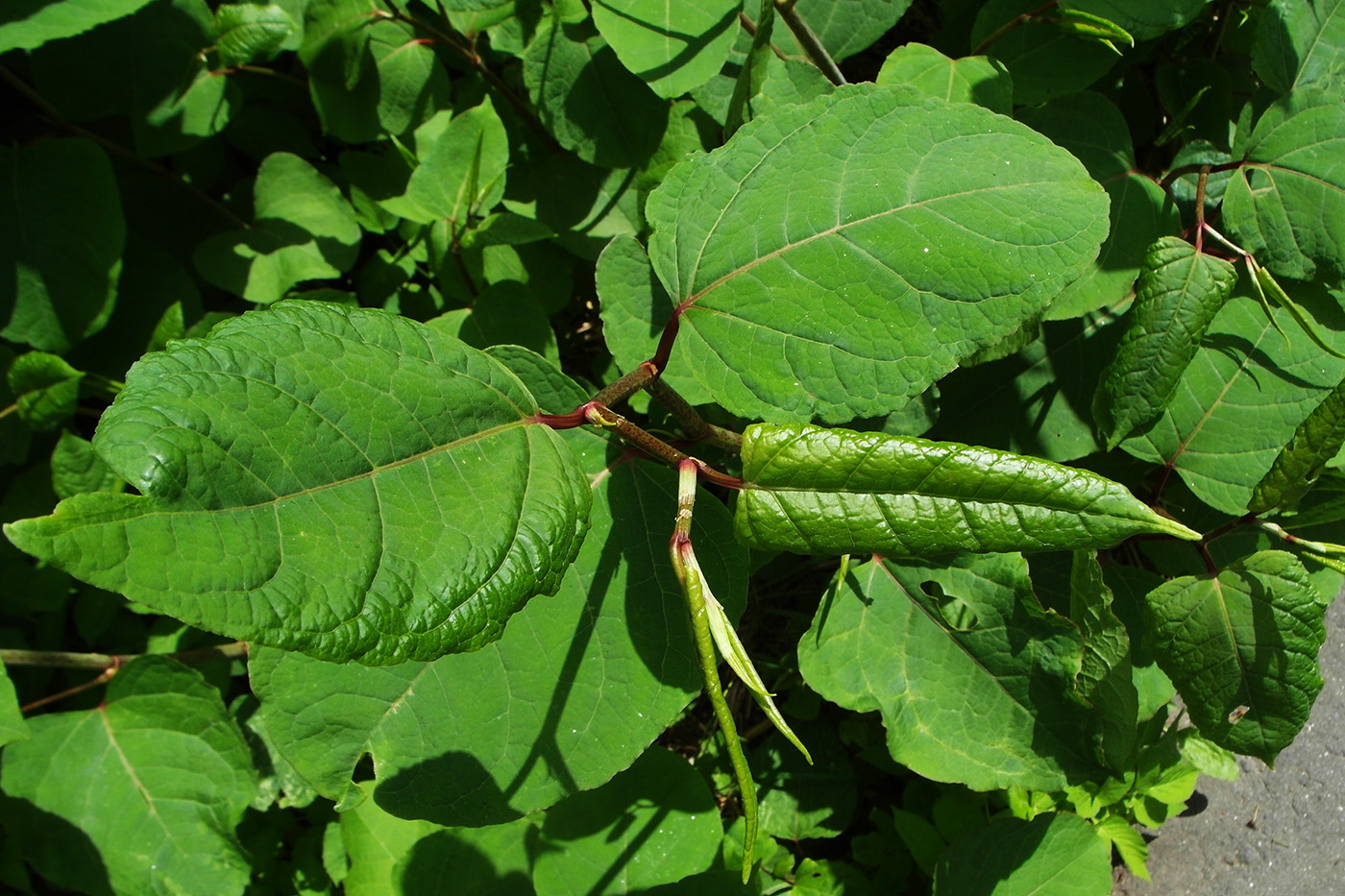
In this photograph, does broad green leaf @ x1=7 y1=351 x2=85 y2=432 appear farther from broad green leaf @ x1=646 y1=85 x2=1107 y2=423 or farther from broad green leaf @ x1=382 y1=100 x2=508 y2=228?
broad green leaf @ x1=646 y1=85 x2=1107 y2=423

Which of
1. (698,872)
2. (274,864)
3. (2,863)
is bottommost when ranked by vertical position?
(274,864)

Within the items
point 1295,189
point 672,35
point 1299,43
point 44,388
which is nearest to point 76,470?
point 44,388

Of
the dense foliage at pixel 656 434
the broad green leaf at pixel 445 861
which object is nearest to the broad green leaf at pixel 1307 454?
the dense foliage at pixel 656 434

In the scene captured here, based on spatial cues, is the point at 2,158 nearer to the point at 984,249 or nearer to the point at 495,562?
the point at 495,562

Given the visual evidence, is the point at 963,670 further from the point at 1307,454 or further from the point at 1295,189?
the point at 1295,189

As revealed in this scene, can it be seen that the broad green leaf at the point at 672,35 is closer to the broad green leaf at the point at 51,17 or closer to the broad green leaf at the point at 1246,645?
the broad green leaf at the point at 51,17

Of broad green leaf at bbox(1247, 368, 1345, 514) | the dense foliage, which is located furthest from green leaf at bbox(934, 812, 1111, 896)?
broad green leaf at bbox(1247, 368, 1345, 514)

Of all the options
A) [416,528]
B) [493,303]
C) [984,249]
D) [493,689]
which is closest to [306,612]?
[416,528]
